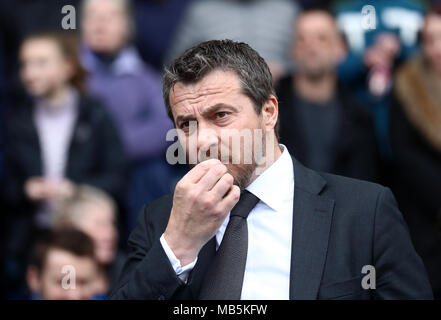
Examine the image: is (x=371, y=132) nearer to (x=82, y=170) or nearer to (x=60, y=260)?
(x=82, y=170)

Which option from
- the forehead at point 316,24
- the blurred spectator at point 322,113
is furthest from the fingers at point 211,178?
the forehead at point 316,24

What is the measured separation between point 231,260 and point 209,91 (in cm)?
60

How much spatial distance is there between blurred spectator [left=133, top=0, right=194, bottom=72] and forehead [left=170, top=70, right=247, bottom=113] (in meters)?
3.81

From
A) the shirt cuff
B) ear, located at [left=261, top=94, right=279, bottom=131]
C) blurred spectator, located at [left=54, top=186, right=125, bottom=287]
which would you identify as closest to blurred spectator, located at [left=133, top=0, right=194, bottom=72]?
blurred spectator, located at [left=54, top=186, right=125, bottom=287]

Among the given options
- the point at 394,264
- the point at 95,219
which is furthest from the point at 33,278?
the point at 394,264

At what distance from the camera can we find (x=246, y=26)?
6.60 metres

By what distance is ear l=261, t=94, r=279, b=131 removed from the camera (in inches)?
135

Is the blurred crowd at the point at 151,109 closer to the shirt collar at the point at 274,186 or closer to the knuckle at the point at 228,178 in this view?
the shirt collar at the point at 274,186

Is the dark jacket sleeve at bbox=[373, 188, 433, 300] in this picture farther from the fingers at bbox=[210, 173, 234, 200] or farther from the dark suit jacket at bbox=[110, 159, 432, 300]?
the fingers at bbox=[210, 173, 234, 200]

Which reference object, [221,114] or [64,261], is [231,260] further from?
[64,261]

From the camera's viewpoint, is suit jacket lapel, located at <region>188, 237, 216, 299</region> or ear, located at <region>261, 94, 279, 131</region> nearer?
suit jacket lapel, located at <region>188, 237, 216, 299</region>

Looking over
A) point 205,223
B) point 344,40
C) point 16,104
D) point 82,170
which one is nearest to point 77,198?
point 82,170

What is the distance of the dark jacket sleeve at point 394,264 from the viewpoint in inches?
120

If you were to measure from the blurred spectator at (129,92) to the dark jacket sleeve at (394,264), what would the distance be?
10.5 ft
